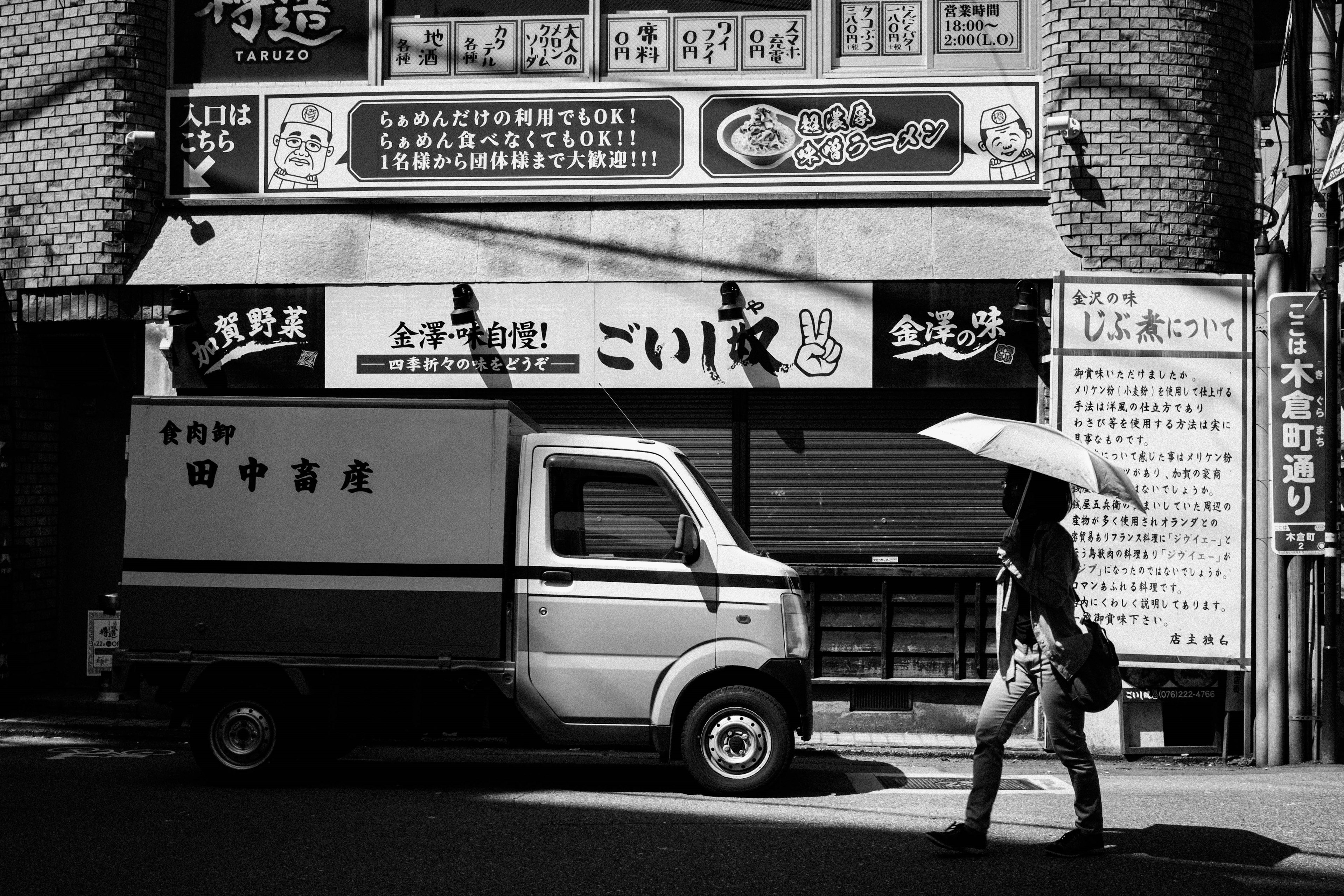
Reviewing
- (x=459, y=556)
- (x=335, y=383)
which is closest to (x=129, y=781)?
(x=459, y=556)

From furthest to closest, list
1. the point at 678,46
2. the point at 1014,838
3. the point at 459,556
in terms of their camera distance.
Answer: the point at 678,46 < the point at 459,556 < the point at 1014,838

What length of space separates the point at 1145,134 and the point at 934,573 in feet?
13.6

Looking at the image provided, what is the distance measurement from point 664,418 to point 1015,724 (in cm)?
570

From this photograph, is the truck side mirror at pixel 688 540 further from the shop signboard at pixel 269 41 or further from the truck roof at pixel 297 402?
the shop signboard at pixel 269 41

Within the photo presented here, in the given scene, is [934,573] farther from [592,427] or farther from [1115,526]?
[592,427]

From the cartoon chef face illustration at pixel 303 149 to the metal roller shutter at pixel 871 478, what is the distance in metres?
4.57

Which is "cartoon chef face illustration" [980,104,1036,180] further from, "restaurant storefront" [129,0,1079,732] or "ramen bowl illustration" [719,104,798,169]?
"ramen bowl illustration" [719,104,798,169]

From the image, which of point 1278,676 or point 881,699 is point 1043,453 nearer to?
point 1278,676

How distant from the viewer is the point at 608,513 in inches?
336

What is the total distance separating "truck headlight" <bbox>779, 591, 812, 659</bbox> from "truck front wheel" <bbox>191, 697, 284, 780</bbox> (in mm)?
3324

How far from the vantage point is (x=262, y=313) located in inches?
465

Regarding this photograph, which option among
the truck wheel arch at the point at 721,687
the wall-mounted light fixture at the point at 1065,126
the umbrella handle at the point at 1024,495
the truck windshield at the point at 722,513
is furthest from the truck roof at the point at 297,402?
the wall-mounted light fixture at the point at 1065,126

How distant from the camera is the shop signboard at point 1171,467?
411 inches

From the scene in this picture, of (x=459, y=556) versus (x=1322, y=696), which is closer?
(x=459, y=556)
